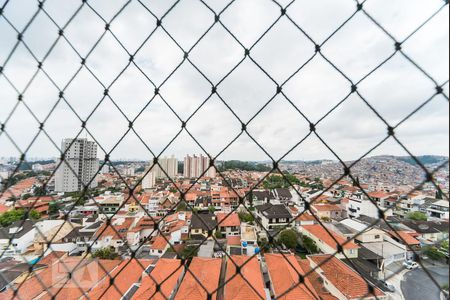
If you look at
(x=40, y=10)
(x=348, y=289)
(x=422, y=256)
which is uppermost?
(x=40, y=10)

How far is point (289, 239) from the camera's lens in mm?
7496

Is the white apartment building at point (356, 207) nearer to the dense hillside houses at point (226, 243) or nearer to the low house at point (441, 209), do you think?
the dense hillside houses at point (226, 243)

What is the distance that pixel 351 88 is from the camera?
24.8 inches

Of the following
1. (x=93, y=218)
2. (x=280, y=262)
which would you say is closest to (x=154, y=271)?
(x=280, y=262)

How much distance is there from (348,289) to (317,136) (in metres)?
4.51

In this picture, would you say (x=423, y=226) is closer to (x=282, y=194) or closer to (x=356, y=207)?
(x=356, y=207)

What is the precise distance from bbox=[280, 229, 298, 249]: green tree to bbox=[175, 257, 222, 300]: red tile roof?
10.5ft

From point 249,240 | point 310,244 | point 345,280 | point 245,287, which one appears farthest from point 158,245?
point 345,280

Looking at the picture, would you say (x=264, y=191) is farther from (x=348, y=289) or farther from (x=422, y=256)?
(x=422, y=256)

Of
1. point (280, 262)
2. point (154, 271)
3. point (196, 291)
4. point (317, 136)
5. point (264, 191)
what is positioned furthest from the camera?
point (264, 191)

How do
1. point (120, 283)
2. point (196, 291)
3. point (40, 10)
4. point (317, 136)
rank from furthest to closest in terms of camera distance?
point (120, 283) < point (196, 291) < point (40, 10) < point (317, 136)

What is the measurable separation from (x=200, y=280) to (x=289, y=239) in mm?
4162

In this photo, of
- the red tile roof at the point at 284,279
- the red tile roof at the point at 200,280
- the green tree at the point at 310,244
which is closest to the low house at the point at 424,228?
the green tree at the point at 310,244

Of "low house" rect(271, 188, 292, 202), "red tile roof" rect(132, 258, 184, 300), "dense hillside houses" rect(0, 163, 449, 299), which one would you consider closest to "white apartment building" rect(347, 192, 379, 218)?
"dense hillside houses" rect(0, 163, 449, 299)
